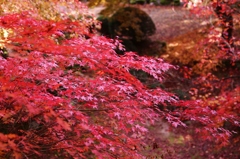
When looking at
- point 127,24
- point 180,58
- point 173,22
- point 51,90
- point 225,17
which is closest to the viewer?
point 51,90

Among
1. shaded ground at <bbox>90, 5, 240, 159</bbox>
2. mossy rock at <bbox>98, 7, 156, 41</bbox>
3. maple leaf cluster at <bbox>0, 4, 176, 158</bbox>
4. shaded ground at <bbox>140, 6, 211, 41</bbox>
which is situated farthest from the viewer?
shaded ground at <bbox>140, 6, 211, 41</bbox>

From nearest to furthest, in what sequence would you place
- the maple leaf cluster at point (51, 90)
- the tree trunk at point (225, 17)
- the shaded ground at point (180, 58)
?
1. the maple leaf cluster at point (51, 90)
2. the shaded ground at point (180, 58)
3. the tree trunk at point (225, 17)

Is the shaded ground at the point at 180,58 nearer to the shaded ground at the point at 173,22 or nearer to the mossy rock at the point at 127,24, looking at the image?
the shaded ground at the point at 173,22

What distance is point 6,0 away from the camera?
6262 millimetres

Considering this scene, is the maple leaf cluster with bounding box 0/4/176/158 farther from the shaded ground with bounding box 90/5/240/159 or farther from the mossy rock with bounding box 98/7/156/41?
the mossy rock with bounding box 98/7/156/41

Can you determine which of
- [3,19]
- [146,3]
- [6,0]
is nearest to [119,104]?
[3,19]

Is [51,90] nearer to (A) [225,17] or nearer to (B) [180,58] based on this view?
(A) [225,17]

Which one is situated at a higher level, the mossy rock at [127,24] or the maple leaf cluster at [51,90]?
the maple leaf cluster at [51,90]

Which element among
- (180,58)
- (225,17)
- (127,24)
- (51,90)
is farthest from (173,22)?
(51,90)

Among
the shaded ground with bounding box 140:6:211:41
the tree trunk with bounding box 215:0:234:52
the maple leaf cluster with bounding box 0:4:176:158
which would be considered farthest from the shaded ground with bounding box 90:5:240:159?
the maple leaf cluster with bounding box 0:4:176:158

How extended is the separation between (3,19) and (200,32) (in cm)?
1316

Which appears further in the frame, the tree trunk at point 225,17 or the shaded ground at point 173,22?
the shaded ground at point 173,22

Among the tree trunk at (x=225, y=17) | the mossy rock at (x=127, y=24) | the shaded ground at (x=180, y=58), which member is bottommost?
the shaded ground at (x=180, y=58)

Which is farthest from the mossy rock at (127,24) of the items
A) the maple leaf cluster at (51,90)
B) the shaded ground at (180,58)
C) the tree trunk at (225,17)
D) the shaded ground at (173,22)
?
the maple leaf cluster at (51,90)
